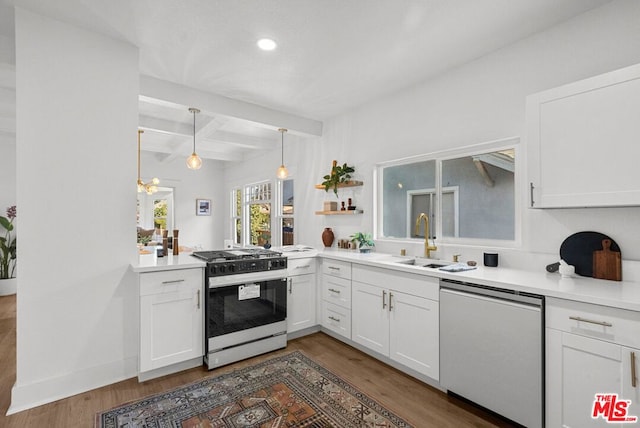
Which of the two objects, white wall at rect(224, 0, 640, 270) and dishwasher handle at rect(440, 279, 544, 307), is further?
white wall at rect(224, 0, 640, 270)

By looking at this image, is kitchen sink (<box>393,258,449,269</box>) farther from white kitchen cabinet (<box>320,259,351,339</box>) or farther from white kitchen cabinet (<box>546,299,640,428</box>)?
white kitchen cabinet (<box>546,299,640,428</box>)

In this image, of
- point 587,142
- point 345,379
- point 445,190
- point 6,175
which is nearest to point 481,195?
point 445,190

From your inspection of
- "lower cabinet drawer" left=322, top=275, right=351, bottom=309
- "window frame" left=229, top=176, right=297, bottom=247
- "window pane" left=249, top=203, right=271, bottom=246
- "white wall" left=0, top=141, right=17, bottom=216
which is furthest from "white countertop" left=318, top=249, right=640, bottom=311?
"white wall" left=0, top=141, right=17, bottom=216

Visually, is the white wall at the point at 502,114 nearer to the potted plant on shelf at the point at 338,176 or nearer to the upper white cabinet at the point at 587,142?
the potted plant on shelf at the point at 338,176

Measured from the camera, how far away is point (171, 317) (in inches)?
99.3

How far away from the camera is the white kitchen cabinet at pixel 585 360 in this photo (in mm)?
1459

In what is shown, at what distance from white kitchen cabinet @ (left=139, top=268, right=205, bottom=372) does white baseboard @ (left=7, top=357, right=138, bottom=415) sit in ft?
0.73

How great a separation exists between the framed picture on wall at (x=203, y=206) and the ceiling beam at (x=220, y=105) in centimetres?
425

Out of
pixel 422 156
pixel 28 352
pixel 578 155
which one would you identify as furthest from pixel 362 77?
pixel 28 352

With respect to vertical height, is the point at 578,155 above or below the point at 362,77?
below

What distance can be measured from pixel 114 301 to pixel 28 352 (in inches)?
22.5

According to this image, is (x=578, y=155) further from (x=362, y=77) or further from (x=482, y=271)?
(x=362, y=77)

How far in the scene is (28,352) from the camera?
2.15 metres

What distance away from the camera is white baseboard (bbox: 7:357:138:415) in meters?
2.10
